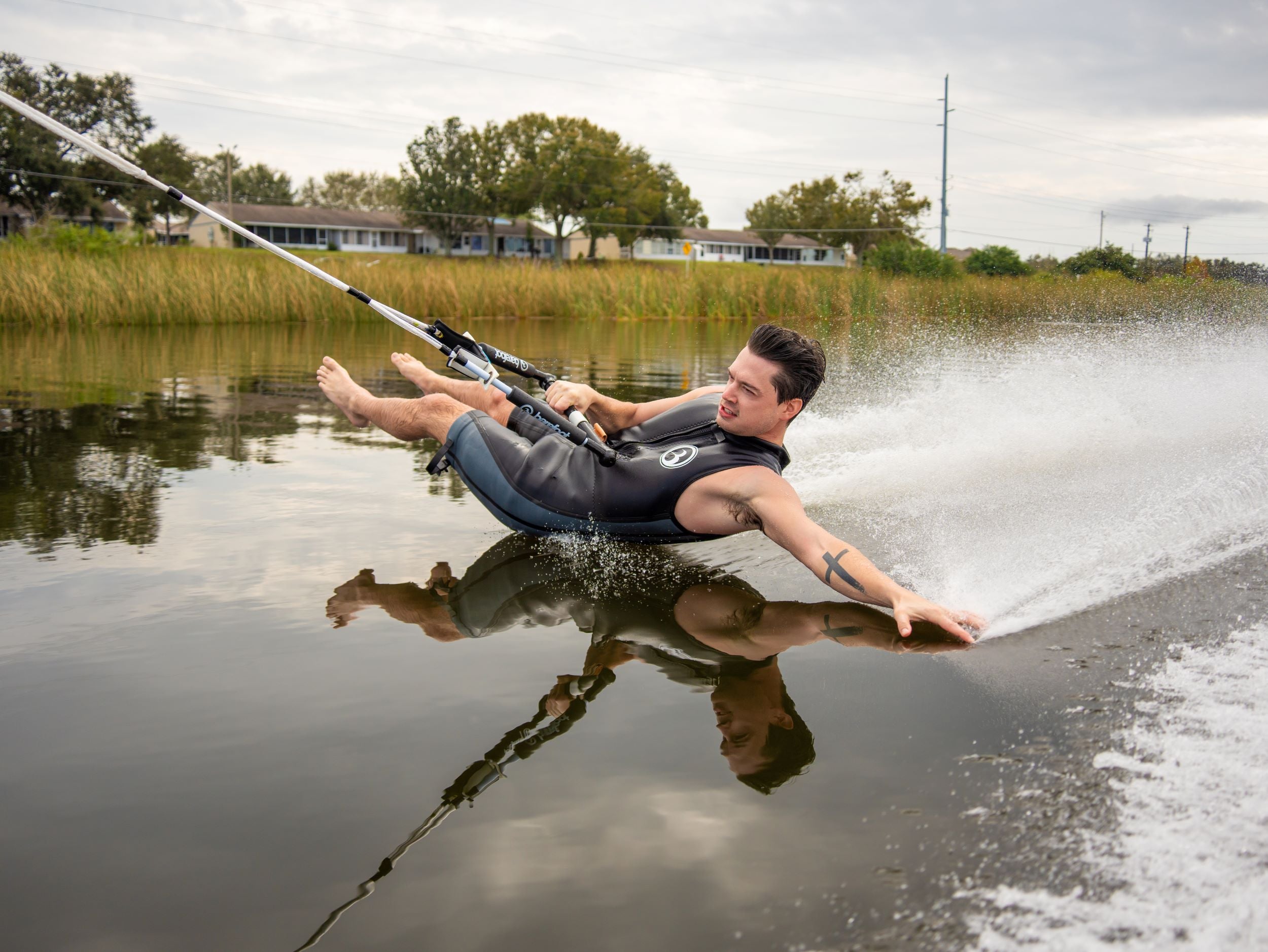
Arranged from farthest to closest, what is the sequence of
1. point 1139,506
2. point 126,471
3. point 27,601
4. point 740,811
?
point 126,471 < point 1139,506 < point 27,601 < point 740,811

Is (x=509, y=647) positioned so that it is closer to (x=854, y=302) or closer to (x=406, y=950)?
(x=406, y=950)

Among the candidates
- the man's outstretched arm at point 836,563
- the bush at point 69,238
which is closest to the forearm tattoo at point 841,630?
the man's outstretched arm at point 836,563

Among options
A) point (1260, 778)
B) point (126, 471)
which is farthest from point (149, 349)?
point (1260, 778)

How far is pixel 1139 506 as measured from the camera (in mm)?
5805

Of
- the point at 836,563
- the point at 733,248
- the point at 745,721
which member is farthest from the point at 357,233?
the point at 745,721

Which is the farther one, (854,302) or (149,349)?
(854,302)

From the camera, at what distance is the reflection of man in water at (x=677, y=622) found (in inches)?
129

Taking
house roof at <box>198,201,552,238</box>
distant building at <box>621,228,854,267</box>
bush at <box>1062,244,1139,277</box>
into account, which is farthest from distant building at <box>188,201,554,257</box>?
bush at <box>1062,244,1139,277</box>

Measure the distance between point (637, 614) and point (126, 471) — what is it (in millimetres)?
4252

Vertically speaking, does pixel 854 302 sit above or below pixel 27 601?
above

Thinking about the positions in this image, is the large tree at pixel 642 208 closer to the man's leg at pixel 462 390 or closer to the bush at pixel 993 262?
the bush at pixel 993 262

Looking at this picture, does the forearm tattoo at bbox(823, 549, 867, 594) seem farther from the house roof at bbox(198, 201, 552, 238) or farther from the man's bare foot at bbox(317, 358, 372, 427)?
the house roof at bbox(198, 201, 552, 238)

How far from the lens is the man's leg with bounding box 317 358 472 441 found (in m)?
5.79

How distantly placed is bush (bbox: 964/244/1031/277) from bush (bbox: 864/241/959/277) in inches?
34.6
